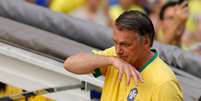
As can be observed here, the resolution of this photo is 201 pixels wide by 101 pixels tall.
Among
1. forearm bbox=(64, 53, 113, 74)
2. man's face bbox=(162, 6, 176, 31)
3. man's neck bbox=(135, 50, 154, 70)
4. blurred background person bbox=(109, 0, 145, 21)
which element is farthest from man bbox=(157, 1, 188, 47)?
man's neck bbox=(135, 50, 154, 70)

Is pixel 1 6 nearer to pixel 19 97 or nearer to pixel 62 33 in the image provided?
pixel 62 33

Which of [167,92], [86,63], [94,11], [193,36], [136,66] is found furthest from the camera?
[94,11]

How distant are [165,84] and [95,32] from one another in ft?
5.21

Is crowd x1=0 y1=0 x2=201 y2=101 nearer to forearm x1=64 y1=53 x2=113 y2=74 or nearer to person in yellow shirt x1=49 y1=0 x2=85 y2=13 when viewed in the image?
person in yellow shirt x1=49 y1=0 x2=85 y2=13

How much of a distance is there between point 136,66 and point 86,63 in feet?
0.82

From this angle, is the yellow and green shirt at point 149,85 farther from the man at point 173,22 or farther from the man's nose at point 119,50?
the man at point 173,22

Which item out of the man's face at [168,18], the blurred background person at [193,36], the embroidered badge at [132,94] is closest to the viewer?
the embroidered badge at [132,94]

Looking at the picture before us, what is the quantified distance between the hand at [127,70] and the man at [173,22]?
206 centimetres

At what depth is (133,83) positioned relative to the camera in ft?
7.13

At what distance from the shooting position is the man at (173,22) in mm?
4160

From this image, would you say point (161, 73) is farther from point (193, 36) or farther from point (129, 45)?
point (193, 36)

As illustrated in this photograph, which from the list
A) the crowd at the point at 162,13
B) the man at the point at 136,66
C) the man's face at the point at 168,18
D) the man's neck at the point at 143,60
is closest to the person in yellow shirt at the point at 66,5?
the crowd at the point at 162,13

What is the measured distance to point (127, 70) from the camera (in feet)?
6.83

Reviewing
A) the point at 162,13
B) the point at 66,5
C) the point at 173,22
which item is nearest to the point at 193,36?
the point at 173,22
